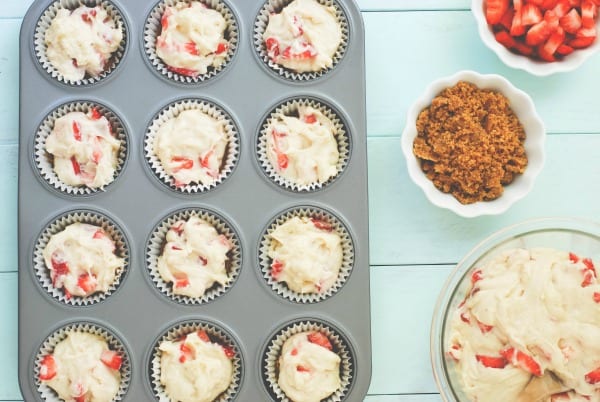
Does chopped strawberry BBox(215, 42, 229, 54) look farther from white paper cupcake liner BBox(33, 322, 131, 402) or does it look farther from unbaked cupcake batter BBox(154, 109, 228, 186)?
white paper cupcake liner BBox(33, 322, 131, 402)

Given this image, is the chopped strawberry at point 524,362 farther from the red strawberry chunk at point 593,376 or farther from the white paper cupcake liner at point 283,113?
the white paper cupcake liner at point 283,113

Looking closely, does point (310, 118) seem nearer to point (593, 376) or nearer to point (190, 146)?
point (190, 146)

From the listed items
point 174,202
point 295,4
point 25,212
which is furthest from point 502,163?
point 25,212

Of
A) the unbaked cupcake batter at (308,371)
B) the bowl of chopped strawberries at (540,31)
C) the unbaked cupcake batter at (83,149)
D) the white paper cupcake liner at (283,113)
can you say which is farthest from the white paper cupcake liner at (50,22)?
the bowl of chopped strawberries at (540,31)

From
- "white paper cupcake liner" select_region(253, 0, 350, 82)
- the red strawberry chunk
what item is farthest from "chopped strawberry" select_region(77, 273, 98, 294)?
the red strawberry chunk

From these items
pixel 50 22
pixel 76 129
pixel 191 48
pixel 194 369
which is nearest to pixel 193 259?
pixel 194 369

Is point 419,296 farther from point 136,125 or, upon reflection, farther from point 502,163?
point 136,125
